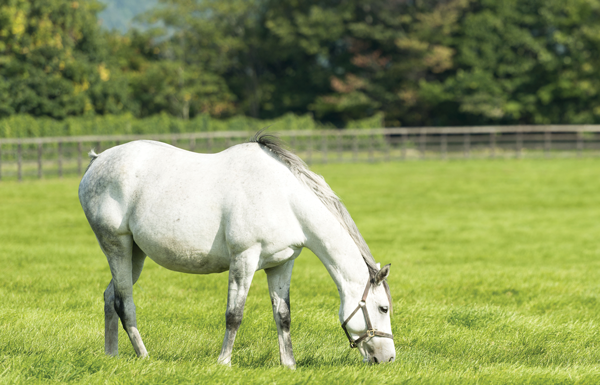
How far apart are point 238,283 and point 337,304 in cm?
284

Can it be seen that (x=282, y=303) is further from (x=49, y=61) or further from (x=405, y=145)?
(x=49, y=61)

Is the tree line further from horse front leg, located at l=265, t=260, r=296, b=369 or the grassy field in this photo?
horse front leg, located at l=265, t=260, r=296, b=369

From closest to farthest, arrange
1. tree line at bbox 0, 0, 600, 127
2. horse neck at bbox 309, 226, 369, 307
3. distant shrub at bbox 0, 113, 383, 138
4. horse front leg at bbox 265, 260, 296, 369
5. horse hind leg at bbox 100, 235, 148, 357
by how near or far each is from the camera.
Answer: horse neck at bbox 309, 226, 369, 307, horse front leg at bbox 265, 260, 296, 369, horse hind leg at bbox 100, 235, 148, 357, distant shrub at bbox 0, 113, 383, 138, tree line at bbox 0, 0, 600, 127

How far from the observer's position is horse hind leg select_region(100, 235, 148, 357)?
4426 millimetres

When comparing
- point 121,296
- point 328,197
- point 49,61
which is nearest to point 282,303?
point 328,197

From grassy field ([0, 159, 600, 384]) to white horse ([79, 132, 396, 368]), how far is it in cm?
37

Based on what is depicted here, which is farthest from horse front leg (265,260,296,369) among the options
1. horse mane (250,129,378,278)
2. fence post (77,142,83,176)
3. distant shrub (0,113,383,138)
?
distant shrub (0,113,383,138)

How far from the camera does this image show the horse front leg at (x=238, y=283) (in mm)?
3988

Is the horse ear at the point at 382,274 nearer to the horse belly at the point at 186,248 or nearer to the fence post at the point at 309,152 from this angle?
the horse belly at the point at 186,248

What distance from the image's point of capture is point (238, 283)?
404cm

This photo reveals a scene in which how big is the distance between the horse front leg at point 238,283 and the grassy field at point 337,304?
0.29m

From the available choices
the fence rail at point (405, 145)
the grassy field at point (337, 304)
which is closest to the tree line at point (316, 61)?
the fence rail at point (405, 145)

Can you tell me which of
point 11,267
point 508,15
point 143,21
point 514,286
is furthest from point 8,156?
point 508,15

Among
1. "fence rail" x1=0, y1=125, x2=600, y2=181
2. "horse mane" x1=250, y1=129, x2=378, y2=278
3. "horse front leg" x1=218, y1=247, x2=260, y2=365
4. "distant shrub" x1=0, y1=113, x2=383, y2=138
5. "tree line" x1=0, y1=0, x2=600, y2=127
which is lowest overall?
"fence rail" x1=0, y1=125, x2=600, y2=181
